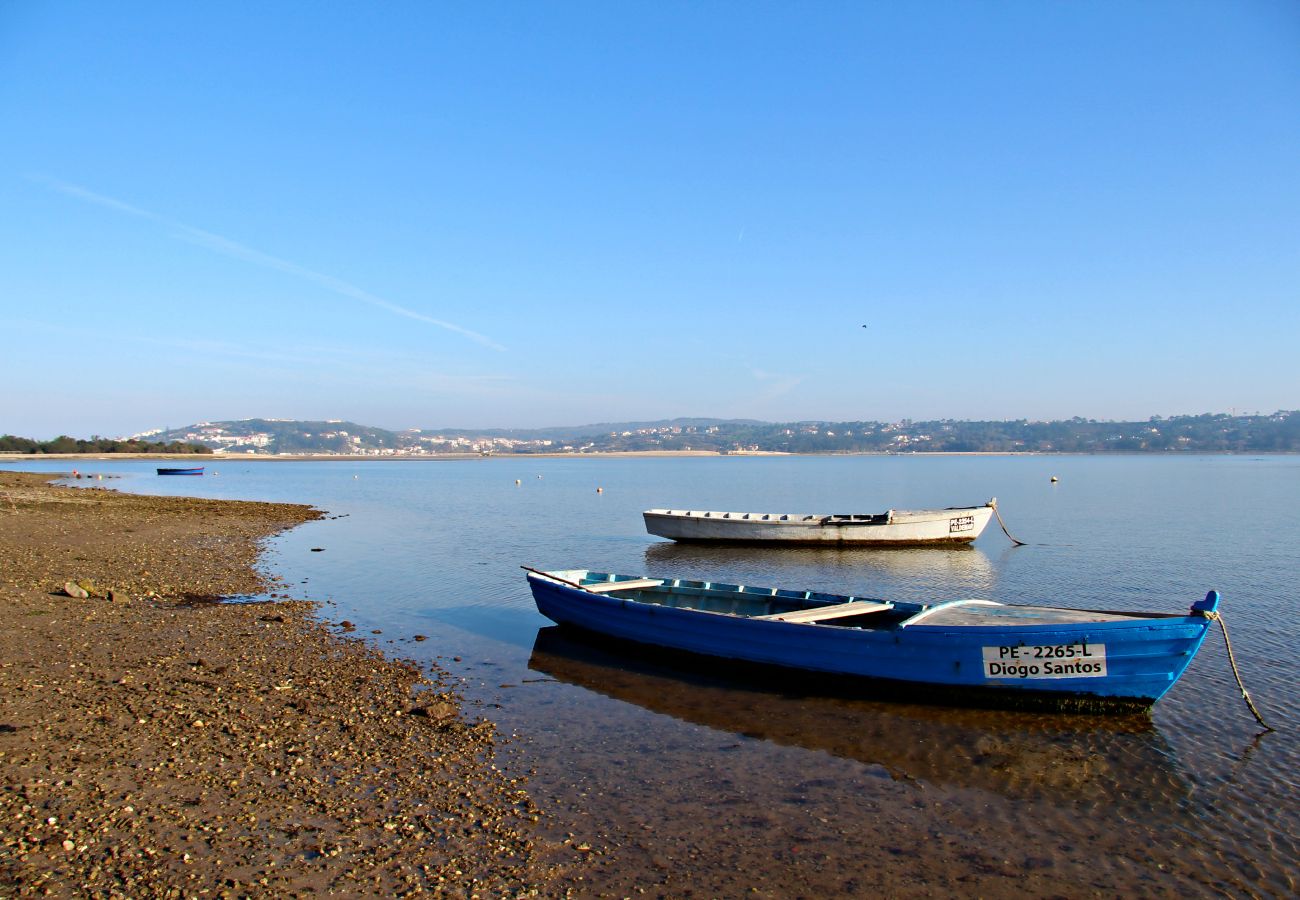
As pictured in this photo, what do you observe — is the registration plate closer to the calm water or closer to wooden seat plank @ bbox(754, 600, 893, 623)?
the calm water

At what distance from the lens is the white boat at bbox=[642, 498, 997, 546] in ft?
112

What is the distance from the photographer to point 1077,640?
38.1ft

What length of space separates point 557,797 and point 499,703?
3874 mm

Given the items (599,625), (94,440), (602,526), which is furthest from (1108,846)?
(94,440)

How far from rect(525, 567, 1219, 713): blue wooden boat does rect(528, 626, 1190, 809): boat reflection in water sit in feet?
1.17

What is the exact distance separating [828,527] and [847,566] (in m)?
4.51

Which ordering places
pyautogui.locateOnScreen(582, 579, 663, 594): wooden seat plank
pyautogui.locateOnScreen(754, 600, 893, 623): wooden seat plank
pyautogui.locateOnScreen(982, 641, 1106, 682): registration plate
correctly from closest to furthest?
1. pyautogui.locateOnScreen(982, 641, 1106, 682): registration plate
2. pyautogui.locateOnScreen(754, 600, 893, 623): wooden seat plank
3. pyautogui.locateOnScreen(582, 579, 663, 594): wooden seat plank

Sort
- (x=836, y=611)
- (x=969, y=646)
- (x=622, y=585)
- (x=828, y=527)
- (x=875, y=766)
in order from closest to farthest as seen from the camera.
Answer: (x=875, y=766)
(x=969, y=646)
(x=836, y=611)
(x=622, y=585)
(x=828, y=527)

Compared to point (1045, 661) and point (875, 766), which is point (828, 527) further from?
point (875, 766)

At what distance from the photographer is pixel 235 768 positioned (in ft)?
29.4

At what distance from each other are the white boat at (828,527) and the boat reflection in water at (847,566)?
1.49ft

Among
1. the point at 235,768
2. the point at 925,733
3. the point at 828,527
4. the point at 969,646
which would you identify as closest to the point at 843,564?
the point at 828,527

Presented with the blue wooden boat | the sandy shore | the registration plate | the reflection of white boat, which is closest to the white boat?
the reflection of white boat

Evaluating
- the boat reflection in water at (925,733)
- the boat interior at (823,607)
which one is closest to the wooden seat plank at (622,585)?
the boat interior at (823,607)
